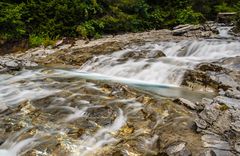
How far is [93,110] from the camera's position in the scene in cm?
739

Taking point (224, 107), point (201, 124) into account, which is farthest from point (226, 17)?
point (201, 124)

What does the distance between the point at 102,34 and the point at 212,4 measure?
1003cm

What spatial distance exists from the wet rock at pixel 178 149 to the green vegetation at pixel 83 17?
12.2m

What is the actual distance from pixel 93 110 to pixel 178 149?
237cm

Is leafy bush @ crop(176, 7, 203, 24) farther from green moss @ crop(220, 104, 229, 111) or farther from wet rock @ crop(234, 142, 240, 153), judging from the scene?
wet rock @ crop(234, 142, 240, 153)

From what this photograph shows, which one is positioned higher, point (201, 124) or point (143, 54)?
point (201, 124)

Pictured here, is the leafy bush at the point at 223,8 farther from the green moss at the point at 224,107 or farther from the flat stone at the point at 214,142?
the flat stone at the point at 214,142

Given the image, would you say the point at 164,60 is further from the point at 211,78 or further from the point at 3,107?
the point at 3,107

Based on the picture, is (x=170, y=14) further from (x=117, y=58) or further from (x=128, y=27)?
(x=117, y=58)

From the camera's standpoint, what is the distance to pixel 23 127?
6.59 metres

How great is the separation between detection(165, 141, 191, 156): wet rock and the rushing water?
0.28 metres

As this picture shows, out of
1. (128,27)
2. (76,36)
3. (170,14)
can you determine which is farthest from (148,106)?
(170,14)

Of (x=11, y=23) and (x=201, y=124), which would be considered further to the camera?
(x=11, y=23)

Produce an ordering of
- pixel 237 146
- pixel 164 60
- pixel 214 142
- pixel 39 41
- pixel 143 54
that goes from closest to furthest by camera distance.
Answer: pixel 237 146 → pixel 214 142 → pixel 164 60 → pixel 143 54 → pixel 39 41
